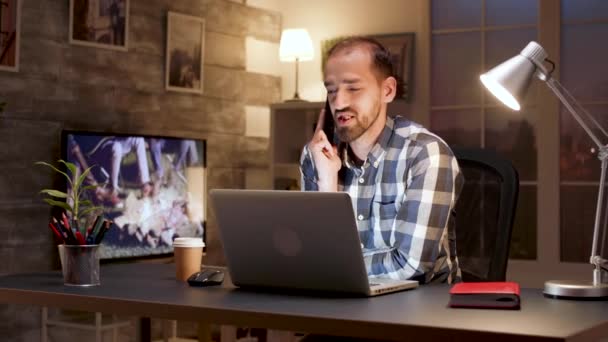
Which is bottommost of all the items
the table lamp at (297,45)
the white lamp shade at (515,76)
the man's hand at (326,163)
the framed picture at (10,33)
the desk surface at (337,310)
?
the desk surface at (337,310)

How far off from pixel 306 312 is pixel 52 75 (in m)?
3.15

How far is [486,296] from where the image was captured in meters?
1.68

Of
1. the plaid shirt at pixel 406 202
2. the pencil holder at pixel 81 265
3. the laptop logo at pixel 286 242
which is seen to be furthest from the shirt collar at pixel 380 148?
the pencil holder at pixel 81 265

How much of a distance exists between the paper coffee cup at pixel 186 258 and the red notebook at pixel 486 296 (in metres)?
0.66

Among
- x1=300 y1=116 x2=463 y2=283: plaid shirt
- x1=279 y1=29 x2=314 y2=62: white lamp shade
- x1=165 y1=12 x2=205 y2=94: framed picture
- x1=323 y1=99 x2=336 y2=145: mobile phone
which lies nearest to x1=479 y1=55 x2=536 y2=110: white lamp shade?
x1=300 y1=116 x2=463 y2=283: plaid shirt

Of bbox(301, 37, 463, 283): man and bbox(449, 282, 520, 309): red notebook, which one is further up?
bbox(301, 37, 463, 283): man

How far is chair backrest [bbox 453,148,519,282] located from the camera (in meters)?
2.31

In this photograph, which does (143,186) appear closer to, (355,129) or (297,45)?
(297,45)

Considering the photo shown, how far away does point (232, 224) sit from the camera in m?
1.90

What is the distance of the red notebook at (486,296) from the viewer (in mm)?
1638

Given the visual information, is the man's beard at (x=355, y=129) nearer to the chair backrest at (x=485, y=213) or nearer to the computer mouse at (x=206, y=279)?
the chair backrest at (x=485, y=213)

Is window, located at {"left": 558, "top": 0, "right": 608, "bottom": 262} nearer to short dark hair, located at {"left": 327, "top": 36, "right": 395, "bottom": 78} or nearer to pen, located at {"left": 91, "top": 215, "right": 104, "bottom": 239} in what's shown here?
short dark hair, located at {"left": 327, "top": 36, "right": 395, "bottom": 78}

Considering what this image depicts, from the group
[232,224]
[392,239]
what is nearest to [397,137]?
[392,239]

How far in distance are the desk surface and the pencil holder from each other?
0.09ft
